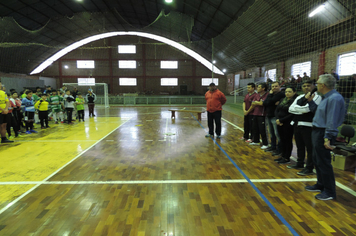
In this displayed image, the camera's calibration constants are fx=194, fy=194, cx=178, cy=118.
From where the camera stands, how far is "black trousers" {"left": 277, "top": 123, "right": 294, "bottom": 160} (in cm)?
364

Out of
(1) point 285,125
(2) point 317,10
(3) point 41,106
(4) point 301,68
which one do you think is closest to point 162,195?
(1) point 285,125

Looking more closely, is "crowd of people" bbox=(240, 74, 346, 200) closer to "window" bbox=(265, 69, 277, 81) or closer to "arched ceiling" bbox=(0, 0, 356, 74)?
"arched ceiling" bbox=(0, 0, 356, 74)

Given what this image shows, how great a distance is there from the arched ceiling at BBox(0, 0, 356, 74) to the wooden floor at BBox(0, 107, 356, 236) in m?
8.38

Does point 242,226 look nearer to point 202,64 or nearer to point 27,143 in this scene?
point 27,143

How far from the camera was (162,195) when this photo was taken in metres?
2.62

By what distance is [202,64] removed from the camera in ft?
81.7

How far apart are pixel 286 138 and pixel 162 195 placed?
103 inches

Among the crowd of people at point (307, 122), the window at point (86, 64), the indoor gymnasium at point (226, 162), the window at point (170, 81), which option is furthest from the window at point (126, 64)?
the crowd of people at point (307, 122)

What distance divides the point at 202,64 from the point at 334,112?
2367cm

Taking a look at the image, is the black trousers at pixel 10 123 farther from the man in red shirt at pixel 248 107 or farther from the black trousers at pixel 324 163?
the black trousers at pixel 324 163

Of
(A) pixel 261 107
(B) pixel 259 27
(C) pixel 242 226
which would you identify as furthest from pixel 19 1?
(C) pixel 242 226

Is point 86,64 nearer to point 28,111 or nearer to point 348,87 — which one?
point 28,111

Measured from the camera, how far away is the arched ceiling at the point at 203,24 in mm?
9328

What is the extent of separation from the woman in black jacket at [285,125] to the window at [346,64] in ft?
25.3
